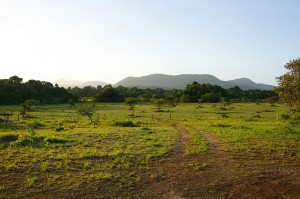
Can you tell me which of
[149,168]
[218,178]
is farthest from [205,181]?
[149,168]

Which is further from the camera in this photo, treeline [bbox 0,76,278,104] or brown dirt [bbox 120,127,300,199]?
treeline [bbox 0,76,278,104]

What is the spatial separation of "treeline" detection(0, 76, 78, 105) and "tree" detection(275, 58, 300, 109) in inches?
3430

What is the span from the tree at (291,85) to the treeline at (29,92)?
286 ft

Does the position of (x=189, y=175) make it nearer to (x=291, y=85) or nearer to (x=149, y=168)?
(x=149, y=168)

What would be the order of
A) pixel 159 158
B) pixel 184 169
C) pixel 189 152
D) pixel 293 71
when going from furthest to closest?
pixel 293 71, pixel 189 152, pixel 159 158, pixel 184 169

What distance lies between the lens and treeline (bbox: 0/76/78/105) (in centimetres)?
10450

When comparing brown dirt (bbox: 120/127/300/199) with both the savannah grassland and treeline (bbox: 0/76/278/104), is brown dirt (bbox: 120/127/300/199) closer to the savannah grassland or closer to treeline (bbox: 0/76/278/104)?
the savannah grassland

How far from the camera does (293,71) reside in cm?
3006

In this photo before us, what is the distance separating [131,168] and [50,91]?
4504 inches

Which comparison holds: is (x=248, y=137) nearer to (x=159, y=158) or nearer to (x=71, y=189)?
(x=159, y=158)

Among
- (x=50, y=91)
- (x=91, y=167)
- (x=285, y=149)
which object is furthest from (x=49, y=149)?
(x=50, y=91)

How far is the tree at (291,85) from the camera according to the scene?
29.3m

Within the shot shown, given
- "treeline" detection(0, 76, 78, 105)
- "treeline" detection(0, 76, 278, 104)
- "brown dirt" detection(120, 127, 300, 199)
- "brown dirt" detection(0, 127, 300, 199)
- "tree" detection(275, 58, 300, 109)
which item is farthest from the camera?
"treeline" detection(0, 76, 278, 104)

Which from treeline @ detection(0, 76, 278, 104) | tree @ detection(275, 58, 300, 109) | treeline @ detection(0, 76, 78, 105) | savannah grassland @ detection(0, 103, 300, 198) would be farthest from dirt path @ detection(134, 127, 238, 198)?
treeline @ detection(0, 76, 78, 105)
